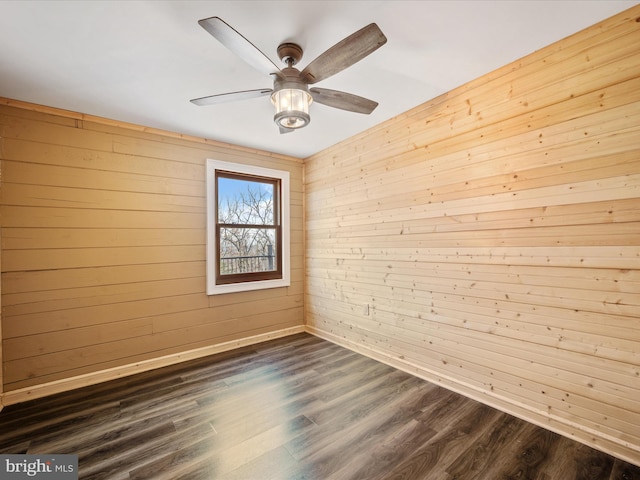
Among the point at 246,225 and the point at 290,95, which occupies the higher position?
the point at 290,95

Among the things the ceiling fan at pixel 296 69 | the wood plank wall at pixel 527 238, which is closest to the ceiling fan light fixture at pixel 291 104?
the ceiling fan at pixel 296 69

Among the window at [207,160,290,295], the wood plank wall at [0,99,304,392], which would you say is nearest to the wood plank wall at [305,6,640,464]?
the window at [207,160,290,295]

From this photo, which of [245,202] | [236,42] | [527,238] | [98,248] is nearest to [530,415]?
[527,238]

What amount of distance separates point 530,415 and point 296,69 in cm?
289

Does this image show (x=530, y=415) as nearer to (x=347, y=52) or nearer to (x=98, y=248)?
(x=347, y=52)

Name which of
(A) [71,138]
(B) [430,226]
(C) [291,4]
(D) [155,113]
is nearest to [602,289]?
(B) [430,226]

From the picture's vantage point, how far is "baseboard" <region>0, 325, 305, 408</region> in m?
2.44

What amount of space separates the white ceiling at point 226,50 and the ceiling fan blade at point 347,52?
0.28 m

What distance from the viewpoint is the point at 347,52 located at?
1.49m

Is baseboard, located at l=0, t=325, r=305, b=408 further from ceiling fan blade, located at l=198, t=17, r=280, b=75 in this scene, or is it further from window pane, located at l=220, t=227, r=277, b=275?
ceiling fan blade, located at l=198, t=17, r=280, b=75

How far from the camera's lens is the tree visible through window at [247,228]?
3637 millimetres

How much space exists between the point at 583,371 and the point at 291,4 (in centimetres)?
284

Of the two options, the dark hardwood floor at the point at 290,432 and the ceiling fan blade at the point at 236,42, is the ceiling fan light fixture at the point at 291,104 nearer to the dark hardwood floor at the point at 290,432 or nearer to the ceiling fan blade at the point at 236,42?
the ceiling fan blade at the point at 236,42

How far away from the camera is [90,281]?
108 inches
